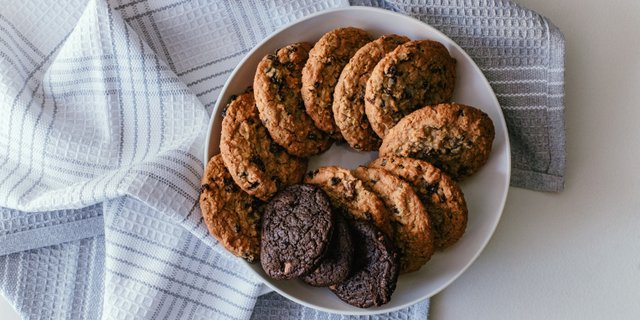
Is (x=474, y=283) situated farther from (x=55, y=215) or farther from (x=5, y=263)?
(x=5, y=263)

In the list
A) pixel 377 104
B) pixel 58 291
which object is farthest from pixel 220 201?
pixel 58 291

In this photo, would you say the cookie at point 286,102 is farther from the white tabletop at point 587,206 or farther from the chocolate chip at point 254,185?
the white tabletop at point 587,206

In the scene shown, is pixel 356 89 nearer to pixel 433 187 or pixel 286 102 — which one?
pixel 286 102

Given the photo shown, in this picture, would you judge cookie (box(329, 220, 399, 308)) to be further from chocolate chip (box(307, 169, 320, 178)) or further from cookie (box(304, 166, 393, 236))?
chocolate chip (box(307, 169, 320, 178))

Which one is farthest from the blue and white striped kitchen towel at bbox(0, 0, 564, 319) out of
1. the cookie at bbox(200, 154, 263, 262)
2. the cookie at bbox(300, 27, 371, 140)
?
the cookie at bbox(300, 27, 371, 140)

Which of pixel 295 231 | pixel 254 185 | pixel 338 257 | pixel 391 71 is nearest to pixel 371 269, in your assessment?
pixel 338 257

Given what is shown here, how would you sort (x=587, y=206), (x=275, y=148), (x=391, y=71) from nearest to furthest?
1. (x=391, y=71)
2. (x=275, y=148)
3. (x=587, y=206)
